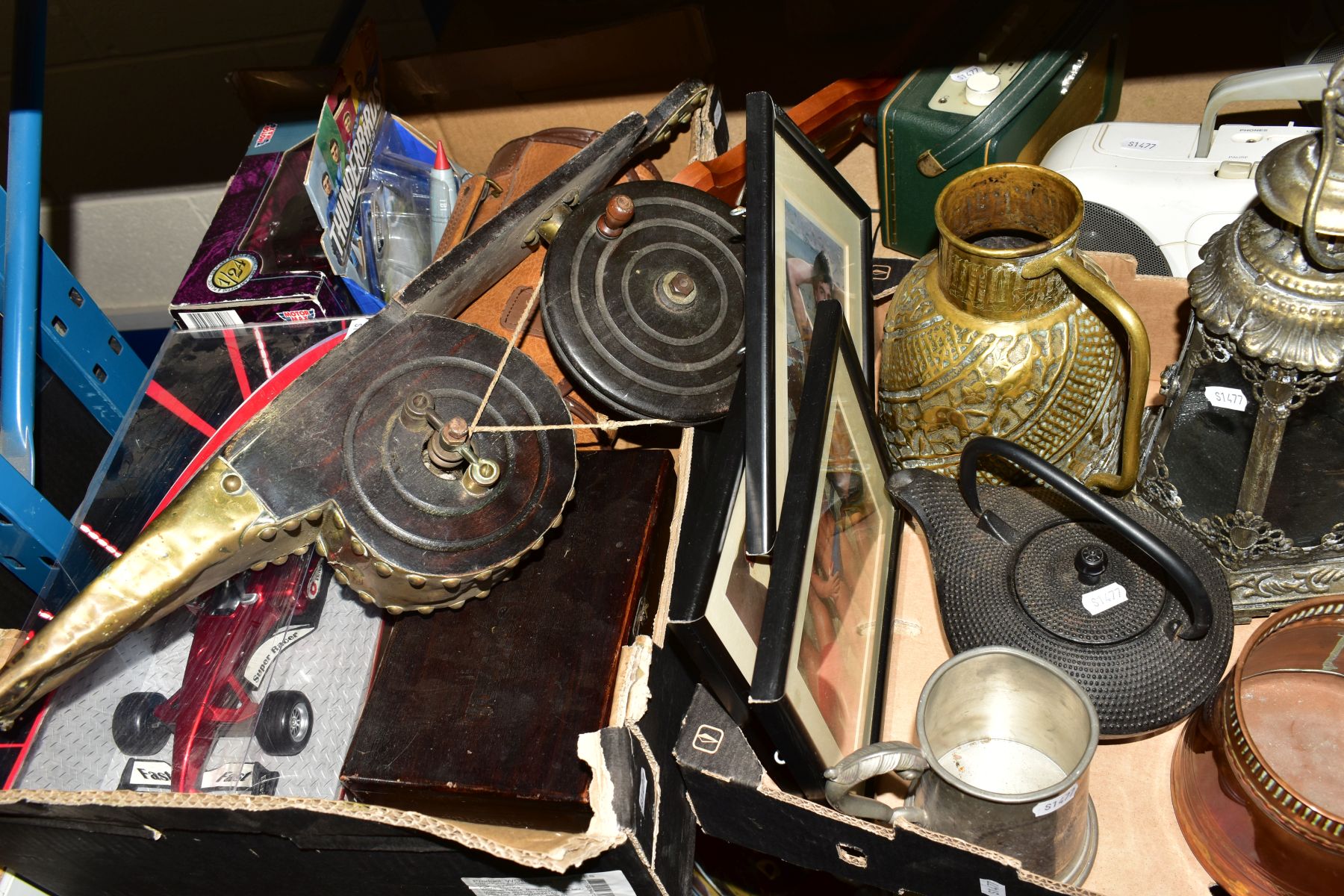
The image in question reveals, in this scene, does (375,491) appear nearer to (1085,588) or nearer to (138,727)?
(138,727)

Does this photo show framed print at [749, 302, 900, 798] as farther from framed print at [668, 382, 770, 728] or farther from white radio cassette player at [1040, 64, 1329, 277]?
white radio cassette player at [1040, 64, 1329, 277]

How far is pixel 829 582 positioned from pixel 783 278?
0.82 ft

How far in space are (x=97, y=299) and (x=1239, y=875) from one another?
2193 mm

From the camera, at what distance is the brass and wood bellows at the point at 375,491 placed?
0.72 m

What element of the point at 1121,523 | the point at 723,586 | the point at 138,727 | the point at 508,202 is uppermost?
the point at 508,202

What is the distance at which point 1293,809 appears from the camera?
65cm

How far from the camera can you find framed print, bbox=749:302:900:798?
2.25ft

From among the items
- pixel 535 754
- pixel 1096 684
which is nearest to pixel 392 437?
pixel 535 754

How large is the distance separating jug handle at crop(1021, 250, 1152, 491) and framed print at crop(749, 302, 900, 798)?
17 cm

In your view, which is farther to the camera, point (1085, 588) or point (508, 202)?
point (508, 202)

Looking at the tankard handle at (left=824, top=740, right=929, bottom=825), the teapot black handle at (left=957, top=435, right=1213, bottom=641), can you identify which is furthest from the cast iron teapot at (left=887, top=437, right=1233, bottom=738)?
the tankard handle at (left=824, top=740, right=929, bottom=825)

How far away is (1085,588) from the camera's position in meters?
0.81

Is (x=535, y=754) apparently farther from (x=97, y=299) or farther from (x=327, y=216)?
(x=97, y=299)


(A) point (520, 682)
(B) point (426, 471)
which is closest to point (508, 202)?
(B) point (426, 471)
